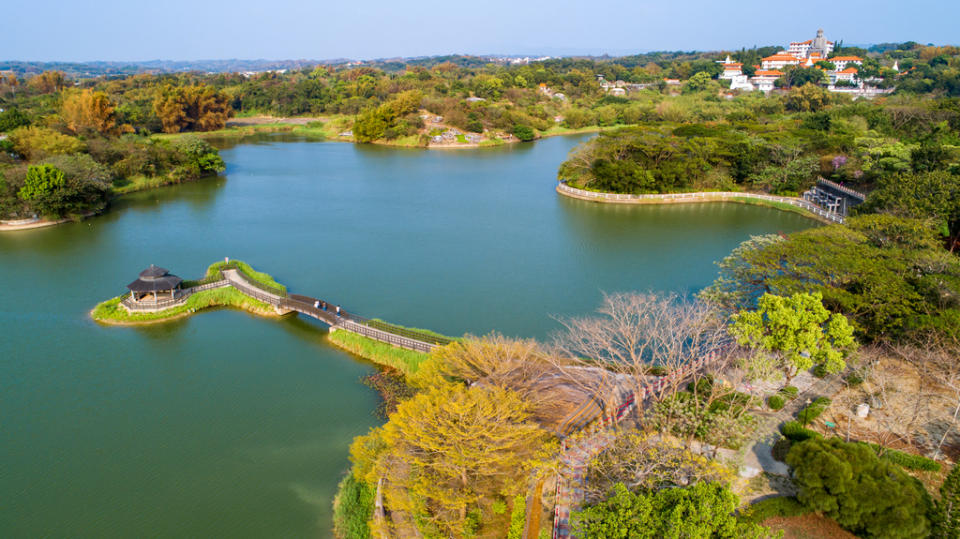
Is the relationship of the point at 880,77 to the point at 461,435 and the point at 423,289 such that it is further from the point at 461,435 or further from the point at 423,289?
the point at 461,435

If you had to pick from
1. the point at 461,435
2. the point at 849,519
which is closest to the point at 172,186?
the point at 461,435

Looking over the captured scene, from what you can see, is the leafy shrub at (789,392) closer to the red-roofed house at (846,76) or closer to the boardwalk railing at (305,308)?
the boardwalk railing at (305,308)

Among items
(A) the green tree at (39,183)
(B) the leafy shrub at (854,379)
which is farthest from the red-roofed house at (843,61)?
(A) the green tree at (39,183)

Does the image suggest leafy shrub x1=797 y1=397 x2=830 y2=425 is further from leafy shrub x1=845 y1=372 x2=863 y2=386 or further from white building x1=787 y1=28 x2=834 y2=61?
white building x1=787 y1=28 x2=834 y2=61

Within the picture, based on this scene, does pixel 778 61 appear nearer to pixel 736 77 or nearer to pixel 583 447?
pixel 736 77

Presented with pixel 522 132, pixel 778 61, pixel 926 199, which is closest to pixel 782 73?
pixel 778 61
